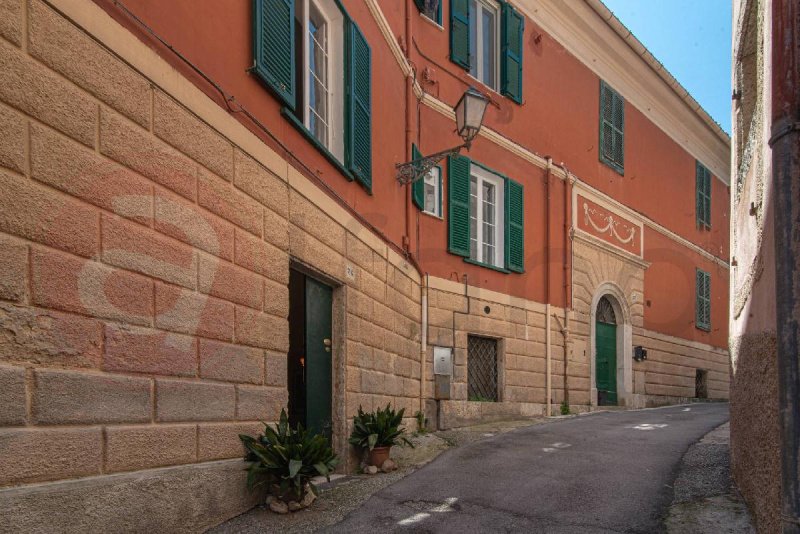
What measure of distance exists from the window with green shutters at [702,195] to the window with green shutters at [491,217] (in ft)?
29.5

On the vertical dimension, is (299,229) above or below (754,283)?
above

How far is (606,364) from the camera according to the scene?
1405cm

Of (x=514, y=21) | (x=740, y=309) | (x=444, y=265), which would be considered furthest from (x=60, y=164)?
(x=514, y=21)

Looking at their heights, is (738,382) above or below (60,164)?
below

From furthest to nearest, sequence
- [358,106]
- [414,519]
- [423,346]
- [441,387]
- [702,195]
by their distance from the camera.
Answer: [702,195] → [441,387] → [423,346] → [358,106] → [414,519]

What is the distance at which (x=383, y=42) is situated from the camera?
8.41m

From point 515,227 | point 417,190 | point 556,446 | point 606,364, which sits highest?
point 417,190

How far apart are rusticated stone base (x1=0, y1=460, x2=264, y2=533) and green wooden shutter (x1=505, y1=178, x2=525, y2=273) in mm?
7451

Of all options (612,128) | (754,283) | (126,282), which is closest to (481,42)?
(612,128)

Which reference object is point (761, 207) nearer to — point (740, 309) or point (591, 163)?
point (740, 309)

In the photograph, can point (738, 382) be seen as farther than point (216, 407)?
Yes

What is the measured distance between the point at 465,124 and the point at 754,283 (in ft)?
13.6

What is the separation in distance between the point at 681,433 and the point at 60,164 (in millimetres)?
8521

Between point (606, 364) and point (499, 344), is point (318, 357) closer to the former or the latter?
point (499, 344)
